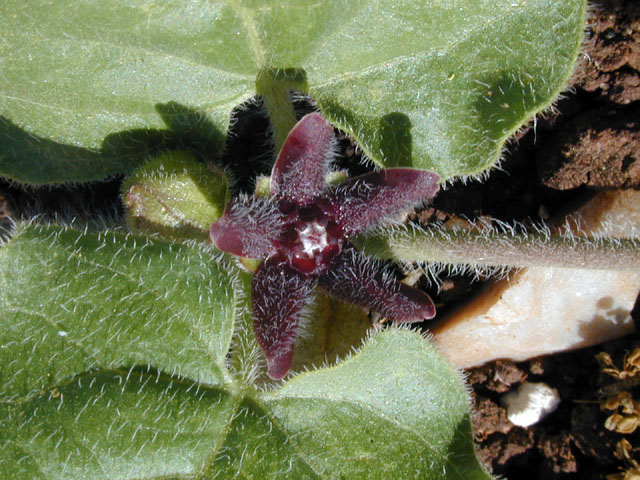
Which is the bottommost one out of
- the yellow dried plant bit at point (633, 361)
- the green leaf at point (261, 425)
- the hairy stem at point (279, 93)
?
the yellow dried plant bit at point (633, 361)

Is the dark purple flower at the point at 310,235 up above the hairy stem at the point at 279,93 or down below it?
below

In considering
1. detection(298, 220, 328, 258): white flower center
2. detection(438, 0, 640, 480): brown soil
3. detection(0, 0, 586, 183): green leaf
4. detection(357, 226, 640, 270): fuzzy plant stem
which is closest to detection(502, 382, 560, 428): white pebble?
detection(438, 0, 640, 480): brown soil

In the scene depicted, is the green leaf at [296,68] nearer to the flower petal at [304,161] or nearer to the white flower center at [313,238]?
the flower petal at [304,161]

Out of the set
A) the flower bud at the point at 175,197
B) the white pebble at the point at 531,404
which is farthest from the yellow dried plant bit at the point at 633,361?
the flower bud at the point at 175,197

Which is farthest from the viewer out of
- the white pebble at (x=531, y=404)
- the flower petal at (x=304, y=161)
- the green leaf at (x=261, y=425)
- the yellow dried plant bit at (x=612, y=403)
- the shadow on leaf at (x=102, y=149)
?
the white pebble at (x=531, y=404)

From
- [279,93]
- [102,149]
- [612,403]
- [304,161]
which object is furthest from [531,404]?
[102,149]

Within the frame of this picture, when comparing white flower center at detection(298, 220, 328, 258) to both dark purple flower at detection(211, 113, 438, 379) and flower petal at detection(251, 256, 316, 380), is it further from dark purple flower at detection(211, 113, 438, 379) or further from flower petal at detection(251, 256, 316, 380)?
flower petal at detection(251, 256, 316, 380)

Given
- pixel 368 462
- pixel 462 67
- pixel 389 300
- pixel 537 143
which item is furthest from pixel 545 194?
pixel 368 462
